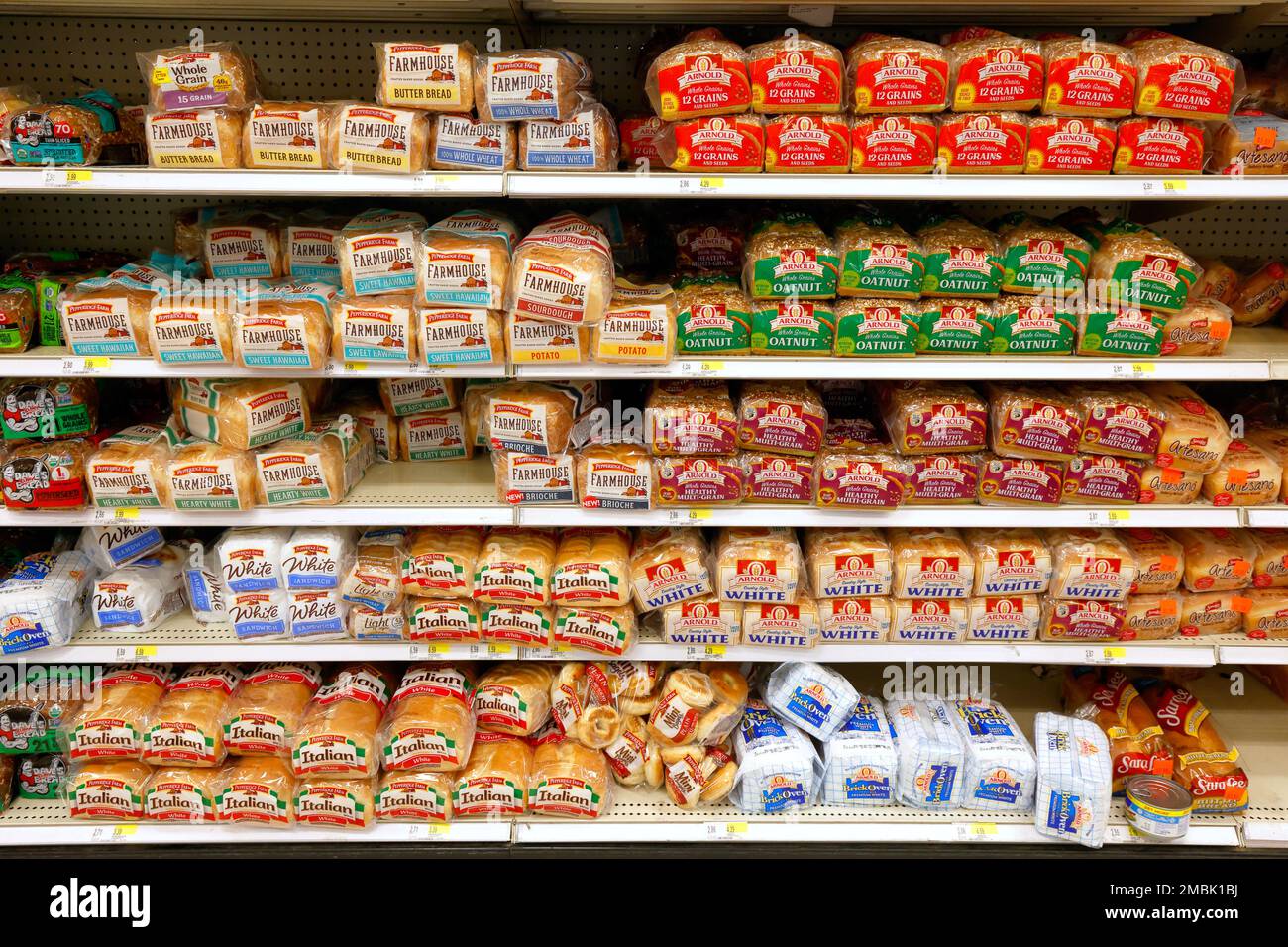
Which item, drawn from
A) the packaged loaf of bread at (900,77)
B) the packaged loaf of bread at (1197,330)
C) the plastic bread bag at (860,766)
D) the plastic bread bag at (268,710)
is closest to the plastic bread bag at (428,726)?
the plastic bread bag at (268,710)

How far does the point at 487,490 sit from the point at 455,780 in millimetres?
753

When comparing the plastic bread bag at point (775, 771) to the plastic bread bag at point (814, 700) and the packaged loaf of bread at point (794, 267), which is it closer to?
the plastic bread bag at point (814, 700)

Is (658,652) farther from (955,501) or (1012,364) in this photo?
(1012,364)

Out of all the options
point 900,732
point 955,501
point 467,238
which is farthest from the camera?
point 900,732

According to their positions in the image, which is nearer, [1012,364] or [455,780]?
[1012,364]

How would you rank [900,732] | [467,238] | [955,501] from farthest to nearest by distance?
1. [900,732]
2. [955,501]
3. [467,238]

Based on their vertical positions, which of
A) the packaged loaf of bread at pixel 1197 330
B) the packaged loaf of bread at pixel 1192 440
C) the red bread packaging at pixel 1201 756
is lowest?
the red bread packaging at pixel 1201 756

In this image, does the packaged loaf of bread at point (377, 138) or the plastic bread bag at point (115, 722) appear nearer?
the packaged loaf of bread at point (377, 138)

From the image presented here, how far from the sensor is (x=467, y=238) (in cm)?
193

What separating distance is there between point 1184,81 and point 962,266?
57 centimetres

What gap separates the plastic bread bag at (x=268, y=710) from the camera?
2131 mm

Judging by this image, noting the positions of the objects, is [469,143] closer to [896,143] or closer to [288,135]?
[288,135]

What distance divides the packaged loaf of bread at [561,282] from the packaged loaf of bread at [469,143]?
7.7 inches

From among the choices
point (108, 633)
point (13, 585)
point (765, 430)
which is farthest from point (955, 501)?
point (13, 585)
